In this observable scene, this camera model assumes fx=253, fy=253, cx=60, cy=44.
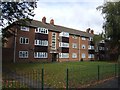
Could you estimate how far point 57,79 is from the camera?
17625 mm

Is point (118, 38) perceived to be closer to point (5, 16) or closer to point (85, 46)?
point (85, 46)

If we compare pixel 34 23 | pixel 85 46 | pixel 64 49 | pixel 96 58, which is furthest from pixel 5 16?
pixel 96 58

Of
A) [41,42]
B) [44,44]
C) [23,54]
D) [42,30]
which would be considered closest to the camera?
[23,54]

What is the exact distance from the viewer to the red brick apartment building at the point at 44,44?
4306cm

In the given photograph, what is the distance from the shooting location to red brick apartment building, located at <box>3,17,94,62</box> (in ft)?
141

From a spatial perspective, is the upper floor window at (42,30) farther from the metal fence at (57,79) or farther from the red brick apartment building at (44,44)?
the metal fence at (57,79)

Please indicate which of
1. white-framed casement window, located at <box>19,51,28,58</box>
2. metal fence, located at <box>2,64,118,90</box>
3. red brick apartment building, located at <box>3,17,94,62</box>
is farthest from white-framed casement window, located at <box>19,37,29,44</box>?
metal fence, located at <box>2,64,118,90</box>

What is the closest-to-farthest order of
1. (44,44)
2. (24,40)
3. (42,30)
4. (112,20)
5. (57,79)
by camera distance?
(57,79)
(112,20)
(24,40)
(42,30)
(44,44)

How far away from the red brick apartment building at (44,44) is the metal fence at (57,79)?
1943cm

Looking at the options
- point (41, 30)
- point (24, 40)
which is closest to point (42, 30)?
point (41, 30)

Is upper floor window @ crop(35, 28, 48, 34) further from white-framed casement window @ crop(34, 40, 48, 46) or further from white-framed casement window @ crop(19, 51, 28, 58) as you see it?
white-framed casement window @ crop(19, 51, 28, 58)

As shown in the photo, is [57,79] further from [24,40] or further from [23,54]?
[24,40]

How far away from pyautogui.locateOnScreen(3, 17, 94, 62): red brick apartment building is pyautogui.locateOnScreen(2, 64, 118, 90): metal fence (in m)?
19.4

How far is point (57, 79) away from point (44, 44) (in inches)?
1217
